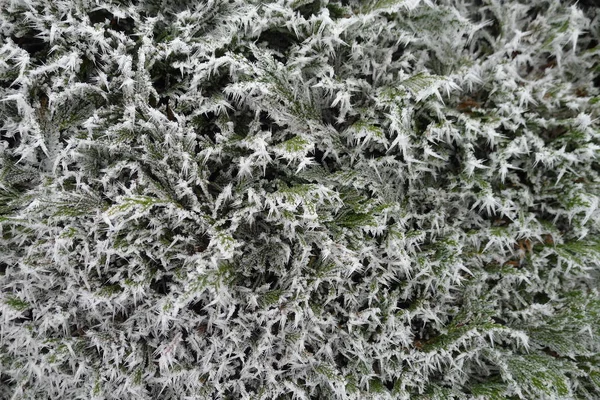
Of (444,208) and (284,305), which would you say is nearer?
(284,305)

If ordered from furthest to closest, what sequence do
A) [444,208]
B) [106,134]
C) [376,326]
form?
[444,208], [376,326], [106,134]

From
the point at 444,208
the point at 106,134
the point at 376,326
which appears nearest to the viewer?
the point at 106,134

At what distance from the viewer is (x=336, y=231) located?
1594 mm

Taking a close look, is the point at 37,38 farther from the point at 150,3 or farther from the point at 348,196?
the point at 348,196

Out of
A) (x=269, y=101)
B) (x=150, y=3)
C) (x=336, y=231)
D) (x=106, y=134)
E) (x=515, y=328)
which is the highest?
(x=150, y=3)

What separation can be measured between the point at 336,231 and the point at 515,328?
92 cm

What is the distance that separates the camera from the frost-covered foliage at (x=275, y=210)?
152 cm

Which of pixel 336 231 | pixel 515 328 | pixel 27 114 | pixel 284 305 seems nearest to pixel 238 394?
pixel 284 305

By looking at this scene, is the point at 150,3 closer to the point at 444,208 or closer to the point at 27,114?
the point at 27,114

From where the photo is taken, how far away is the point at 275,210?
1492 mm

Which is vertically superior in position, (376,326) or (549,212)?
(549,212)

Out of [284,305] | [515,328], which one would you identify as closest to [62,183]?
[284,305]

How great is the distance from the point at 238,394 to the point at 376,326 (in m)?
0.59

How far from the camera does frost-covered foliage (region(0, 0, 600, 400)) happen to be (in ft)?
4.98
